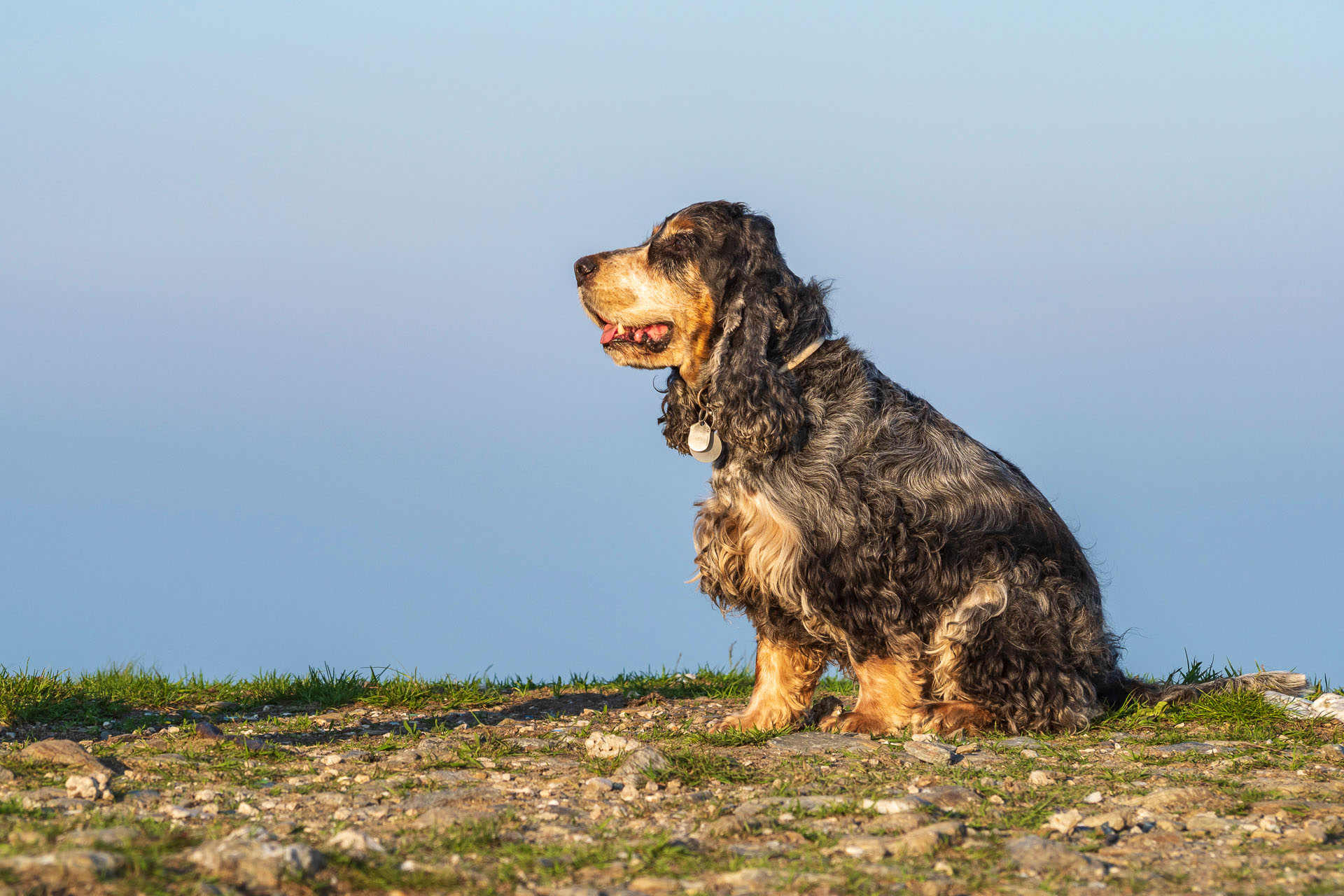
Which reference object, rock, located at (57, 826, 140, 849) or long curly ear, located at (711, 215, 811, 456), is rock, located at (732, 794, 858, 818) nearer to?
rock, located at (57, 826, 140, 849)

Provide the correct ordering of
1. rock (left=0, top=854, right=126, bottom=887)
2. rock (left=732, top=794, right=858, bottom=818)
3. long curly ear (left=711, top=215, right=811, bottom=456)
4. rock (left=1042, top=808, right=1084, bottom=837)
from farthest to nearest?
long curly ear (left=711, top=215, right=811, bottom=456)
rock (left=732, top=794, right=858, bottom=818)
rock (left=1042, top=808, right=1084, bottom=837)
rock (left=0, top=854, right=126, bottom=887)

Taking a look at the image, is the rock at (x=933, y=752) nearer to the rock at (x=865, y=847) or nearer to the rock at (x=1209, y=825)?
the rock at (x=1209, y=825)

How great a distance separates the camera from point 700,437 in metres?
7.44

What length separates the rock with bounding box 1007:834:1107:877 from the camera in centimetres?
414

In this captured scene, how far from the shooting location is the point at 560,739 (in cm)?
708

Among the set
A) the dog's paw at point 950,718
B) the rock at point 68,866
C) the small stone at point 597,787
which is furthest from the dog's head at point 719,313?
the rock at point 68,866

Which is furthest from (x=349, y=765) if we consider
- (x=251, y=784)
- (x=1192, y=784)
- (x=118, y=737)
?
(x=1192, y=784)

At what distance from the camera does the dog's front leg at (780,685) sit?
7.43 meters

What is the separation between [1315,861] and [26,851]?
4347 millimetres

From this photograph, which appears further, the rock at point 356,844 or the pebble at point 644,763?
the pebble at point 644,763

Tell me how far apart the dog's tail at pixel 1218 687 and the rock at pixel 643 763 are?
3848 millimetres

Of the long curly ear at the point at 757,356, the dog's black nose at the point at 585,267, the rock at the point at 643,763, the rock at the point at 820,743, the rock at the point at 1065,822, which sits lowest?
the rock at the point at 1065,822

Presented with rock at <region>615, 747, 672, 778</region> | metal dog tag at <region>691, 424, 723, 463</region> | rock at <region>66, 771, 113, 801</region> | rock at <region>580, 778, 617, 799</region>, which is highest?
metal dog tag at <region>691, 424, 723, 463</region>

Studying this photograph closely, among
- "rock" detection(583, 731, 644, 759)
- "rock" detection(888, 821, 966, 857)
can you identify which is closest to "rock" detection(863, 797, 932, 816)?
"rock" detection(888, 821, 966, 857)
